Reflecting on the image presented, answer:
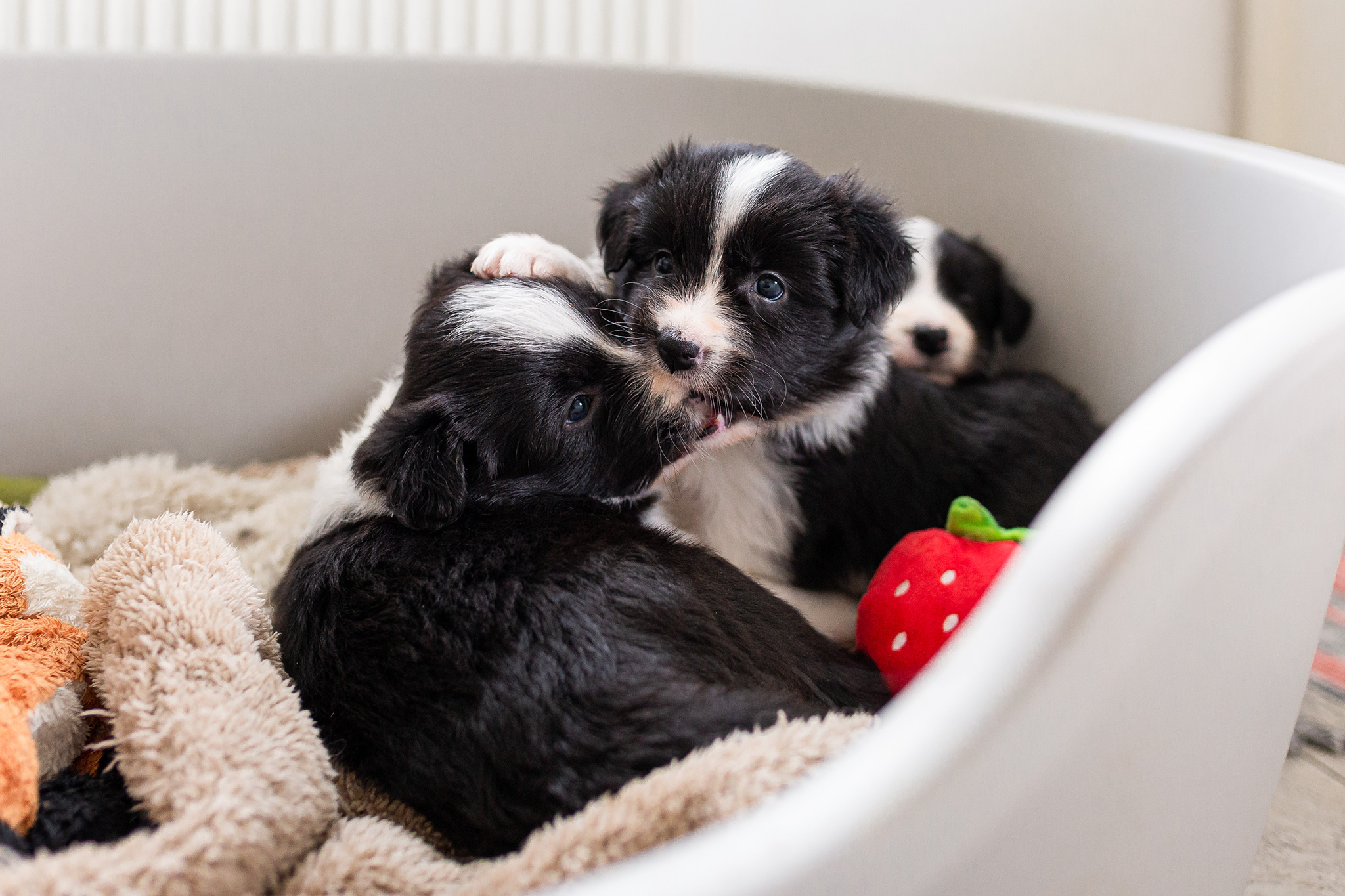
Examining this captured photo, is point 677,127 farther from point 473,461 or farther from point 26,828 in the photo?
point 26,828

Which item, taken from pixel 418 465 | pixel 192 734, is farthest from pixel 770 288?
pixel 192 734

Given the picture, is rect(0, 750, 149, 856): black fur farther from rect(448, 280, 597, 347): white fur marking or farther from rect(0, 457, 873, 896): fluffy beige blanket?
rect(448, 280, 597, 347): white fur marking

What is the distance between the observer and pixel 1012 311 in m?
2.49

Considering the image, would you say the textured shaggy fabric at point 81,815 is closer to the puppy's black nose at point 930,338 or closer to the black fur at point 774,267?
the black fur at point 774,267

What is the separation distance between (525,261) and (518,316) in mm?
233

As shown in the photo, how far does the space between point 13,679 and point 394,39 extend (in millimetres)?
2765

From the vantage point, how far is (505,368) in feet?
5.31

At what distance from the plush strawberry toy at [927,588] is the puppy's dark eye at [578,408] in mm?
541

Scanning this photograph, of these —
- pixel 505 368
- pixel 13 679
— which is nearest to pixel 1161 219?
pixel 505 368

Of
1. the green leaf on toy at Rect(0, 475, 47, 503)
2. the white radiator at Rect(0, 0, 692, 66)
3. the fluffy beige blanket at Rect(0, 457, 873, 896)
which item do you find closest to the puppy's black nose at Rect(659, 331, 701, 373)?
the fluffy beige blanket at Rect(0, 457, 873, 896)

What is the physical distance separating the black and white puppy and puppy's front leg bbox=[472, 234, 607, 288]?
0.74m

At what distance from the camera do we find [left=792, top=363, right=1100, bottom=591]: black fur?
2043 millimetres

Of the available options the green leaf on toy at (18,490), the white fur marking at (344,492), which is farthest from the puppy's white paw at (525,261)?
the green leaf on toy at (18,490)

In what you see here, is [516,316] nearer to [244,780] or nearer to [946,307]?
[244,780]
